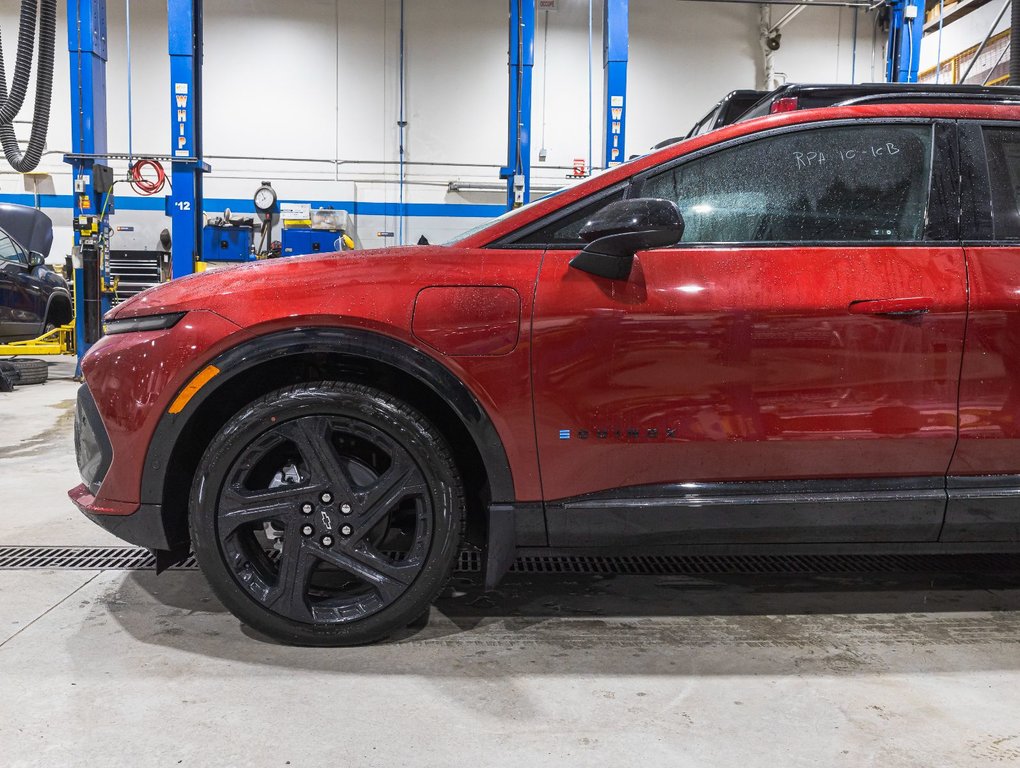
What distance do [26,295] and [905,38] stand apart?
372 inches

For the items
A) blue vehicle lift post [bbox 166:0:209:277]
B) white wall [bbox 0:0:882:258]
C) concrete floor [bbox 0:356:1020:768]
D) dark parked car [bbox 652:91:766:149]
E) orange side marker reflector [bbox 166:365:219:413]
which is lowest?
concrete floor [bbox 0:356:1020:768]

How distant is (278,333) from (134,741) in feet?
3.18

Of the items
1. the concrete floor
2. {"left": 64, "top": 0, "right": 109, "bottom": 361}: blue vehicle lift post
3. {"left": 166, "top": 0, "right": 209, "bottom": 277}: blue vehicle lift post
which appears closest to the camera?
the concrete floor

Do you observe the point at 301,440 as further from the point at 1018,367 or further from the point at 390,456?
the point at 1018,367

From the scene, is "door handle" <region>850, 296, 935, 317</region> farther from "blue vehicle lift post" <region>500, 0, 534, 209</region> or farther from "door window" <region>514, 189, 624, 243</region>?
"blue vehicle lift post" <region>500, 0, 534, 209</region>

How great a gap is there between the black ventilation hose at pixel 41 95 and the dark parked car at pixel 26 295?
85 centimetres

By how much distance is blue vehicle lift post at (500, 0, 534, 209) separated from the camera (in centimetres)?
775

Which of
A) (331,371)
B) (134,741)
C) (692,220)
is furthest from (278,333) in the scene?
(692,220)

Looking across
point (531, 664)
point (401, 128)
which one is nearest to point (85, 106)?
point (401, 128)

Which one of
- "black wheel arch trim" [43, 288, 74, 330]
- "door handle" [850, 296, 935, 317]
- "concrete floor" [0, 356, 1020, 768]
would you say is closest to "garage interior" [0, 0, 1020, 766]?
"concrete floor" [0, 356, 1020, 768]

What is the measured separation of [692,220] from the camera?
77.9 inches

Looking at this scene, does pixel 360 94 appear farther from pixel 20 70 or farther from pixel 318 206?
pixel 20 70

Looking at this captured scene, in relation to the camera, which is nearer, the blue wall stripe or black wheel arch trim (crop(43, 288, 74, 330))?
black wheel arch trim (crop(43, 288, 74, 330))

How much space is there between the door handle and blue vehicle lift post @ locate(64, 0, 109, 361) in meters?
7.84
